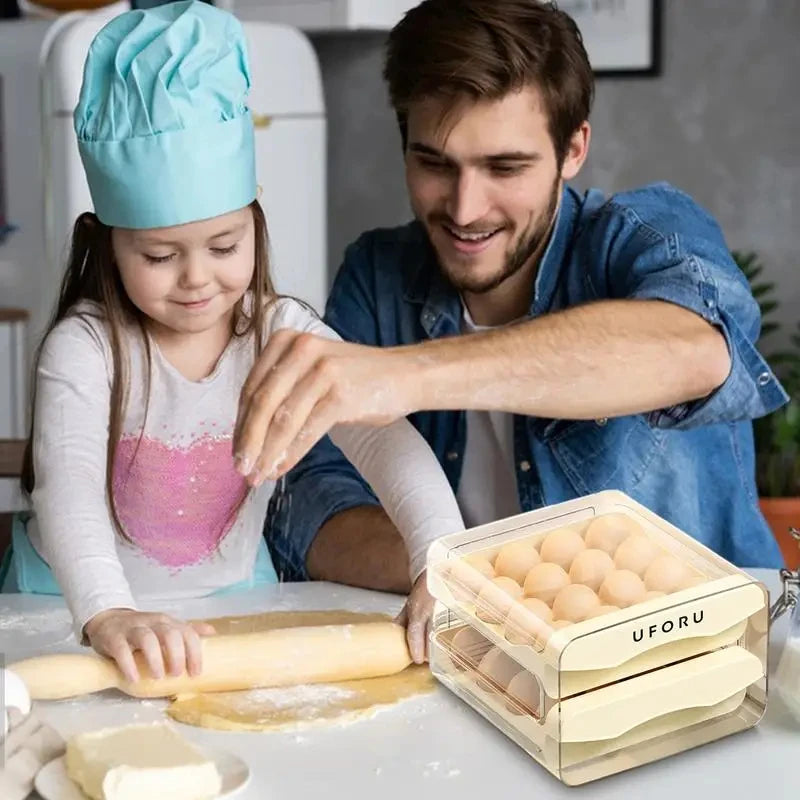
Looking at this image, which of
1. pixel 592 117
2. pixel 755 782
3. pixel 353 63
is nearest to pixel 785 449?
pixel 592 117

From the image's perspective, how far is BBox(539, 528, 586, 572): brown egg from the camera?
1140mm

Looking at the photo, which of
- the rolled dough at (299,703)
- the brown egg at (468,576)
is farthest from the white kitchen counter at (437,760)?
the brown egg at (468,576)

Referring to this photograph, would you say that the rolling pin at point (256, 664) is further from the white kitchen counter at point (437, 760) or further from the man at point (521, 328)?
the man at point (521, 328)

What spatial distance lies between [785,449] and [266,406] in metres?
2.12

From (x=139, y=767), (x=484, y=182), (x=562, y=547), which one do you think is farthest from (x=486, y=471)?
(x=139, y=767)

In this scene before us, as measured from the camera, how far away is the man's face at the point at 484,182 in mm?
1700

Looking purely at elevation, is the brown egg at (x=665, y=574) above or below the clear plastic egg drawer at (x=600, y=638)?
above

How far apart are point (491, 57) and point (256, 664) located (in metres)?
0.87

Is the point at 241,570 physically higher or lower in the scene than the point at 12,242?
lower

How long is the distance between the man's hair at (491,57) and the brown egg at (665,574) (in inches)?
30.7

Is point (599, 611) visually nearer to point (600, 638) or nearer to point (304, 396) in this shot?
point (600, 638)

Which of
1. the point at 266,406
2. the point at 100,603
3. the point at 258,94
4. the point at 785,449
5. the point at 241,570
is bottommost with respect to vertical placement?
the point at 785,449

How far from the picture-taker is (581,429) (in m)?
1.77

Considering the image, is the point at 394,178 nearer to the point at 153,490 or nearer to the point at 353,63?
the point at 353,63
